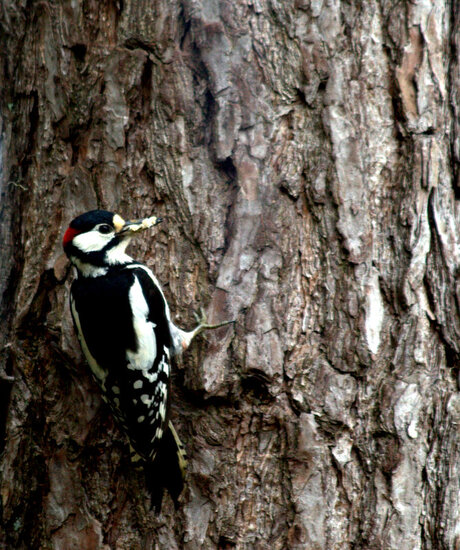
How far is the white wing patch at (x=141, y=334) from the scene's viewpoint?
244 centimetres

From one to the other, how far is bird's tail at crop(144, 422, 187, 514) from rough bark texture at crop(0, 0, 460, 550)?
0.05 metres

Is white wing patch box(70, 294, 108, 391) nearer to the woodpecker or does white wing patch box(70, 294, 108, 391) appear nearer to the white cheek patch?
the woodpecker

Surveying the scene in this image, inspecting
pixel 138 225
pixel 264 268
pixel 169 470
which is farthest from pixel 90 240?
pixel 169 470

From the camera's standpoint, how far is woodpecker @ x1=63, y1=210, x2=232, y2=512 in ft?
7.47

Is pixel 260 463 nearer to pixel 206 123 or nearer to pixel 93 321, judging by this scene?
pixel 93 321

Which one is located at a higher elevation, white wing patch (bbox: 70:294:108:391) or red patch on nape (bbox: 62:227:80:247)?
red patch on nape (bbox: 62:227:80:247)

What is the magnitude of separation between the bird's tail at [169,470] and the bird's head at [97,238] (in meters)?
0.74

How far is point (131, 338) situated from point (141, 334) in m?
0.04

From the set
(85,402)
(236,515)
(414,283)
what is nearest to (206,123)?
(414,283)

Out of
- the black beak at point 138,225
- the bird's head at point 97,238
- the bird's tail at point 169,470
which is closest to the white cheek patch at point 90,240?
the bird's head at point 97,238

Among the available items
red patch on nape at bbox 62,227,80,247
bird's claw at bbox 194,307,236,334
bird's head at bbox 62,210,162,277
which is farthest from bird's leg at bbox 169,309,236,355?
red patch on nape at bbox 62,227,80,247

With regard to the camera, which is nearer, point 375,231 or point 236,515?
point 236,515

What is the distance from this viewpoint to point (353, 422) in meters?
2.27

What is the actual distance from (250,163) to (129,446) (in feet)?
3.79
